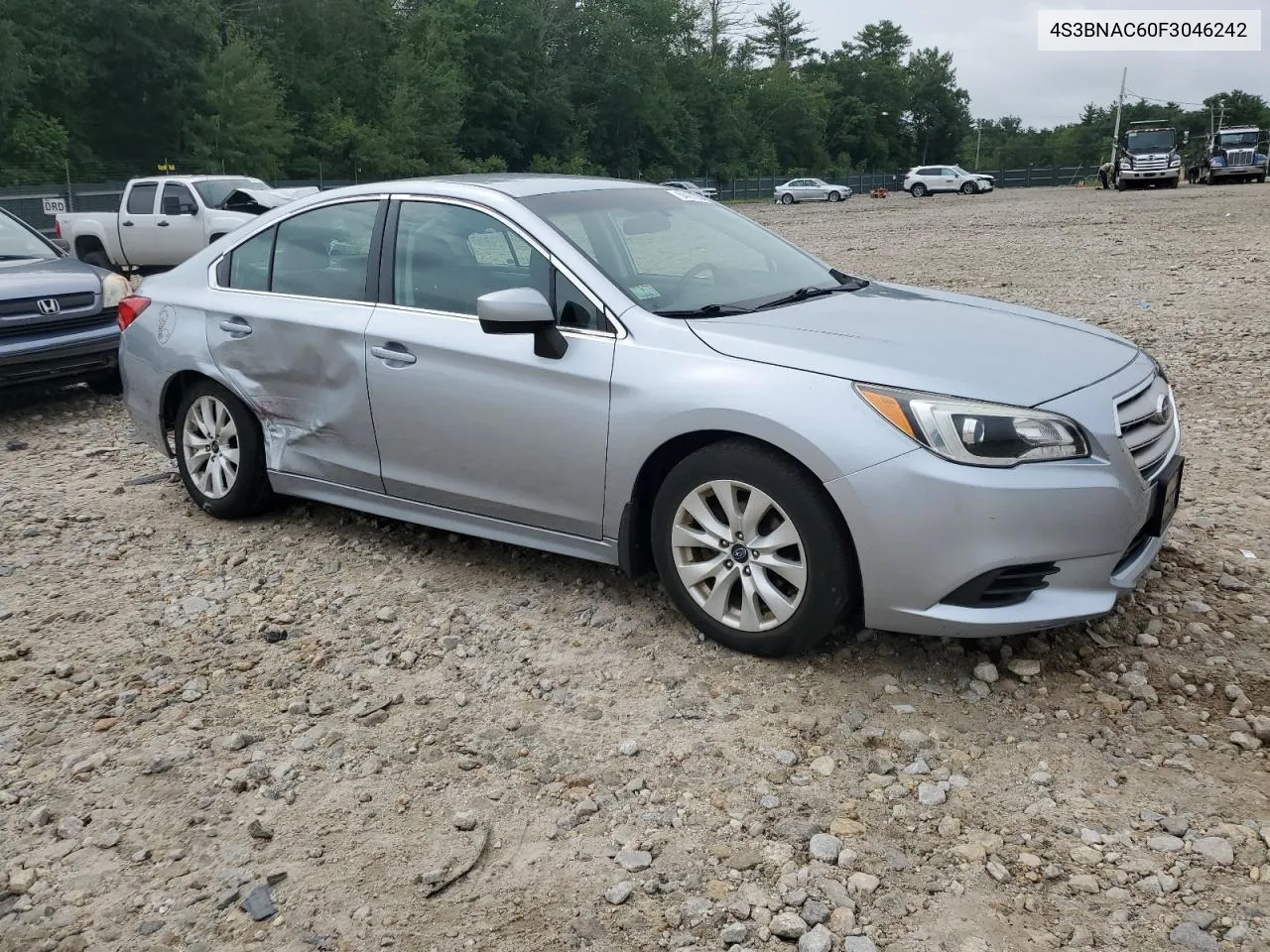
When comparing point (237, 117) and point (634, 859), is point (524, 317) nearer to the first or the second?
point (634, 859)

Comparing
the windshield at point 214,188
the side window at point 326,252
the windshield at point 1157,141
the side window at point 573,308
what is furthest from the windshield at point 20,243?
the windshield at point 1157,141

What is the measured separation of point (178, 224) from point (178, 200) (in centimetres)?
45

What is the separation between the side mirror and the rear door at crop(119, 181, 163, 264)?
15.8 metres

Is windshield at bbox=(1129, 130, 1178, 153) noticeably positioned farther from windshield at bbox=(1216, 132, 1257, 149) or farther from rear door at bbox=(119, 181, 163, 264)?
rear door at bbox=(119, 181, 163, 264)

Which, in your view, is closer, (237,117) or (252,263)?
(252,263)

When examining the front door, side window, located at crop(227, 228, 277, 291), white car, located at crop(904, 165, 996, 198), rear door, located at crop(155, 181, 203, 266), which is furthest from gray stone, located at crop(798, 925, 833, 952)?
white car, located at crop(904, 165, 996, 198)

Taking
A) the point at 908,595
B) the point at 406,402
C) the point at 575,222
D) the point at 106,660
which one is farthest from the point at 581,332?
the point at 106,660

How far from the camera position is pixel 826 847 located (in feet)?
9.70

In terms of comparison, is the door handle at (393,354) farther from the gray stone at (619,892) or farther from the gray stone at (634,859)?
the gray stone at (619,892)

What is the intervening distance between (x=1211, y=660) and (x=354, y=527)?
12.1 feet

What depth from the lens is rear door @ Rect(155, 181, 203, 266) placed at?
58.5 ft

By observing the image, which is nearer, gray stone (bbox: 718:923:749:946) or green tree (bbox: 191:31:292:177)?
gray stone (bbox: 718:923:749:946)

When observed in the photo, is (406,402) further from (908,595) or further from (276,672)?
(908,595)

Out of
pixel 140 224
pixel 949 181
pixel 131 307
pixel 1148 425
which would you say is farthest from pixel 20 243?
pixel 949 181
